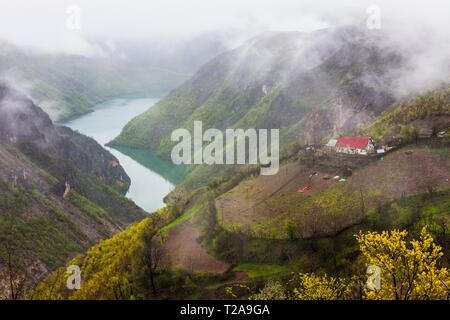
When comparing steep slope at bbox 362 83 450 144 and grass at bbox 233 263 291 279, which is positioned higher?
steep slope at bbox 362 83 450 144

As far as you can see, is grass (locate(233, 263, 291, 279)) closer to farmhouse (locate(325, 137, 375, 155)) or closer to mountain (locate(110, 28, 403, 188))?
farmhouse (locate(325, 137, 375, 155))

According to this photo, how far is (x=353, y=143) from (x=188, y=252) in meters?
30.1

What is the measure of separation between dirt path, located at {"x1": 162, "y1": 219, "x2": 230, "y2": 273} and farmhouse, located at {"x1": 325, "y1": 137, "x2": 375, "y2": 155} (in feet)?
84.3

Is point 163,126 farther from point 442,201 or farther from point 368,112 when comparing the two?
point 442,201

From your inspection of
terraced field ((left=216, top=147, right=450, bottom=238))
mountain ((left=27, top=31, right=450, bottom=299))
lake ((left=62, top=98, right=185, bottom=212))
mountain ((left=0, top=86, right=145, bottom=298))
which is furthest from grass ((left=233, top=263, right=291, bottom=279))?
lake ((left=62, top=98, right=185, bottom=212))

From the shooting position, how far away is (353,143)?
2126 inches

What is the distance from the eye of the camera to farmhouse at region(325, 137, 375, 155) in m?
51.8

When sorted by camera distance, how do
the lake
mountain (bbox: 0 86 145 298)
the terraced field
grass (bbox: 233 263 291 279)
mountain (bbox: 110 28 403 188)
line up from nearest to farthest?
grass (bbox: 233 263 291 279) < the terraced field < mountain (bbox: 0 86 145 298) < mountain (bbox: 110 28 403 188) < the lake

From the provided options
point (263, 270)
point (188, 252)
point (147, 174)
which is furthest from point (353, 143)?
point (147, 174)

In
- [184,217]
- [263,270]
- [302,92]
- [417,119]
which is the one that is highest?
[302,92]

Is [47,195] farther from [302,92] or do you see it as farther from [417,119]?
[302,92]
